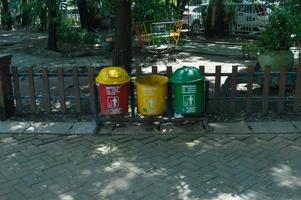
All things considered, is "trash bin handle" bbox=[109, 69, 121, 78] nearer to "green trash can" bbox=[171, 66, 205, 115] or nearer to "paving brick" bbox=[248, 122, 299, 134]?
"green trash can" bbox=[171, 66, 205, 115]

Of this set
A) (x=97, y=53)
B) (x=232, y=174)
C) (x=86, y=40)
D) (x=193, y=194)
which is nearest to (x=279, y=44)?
(x=232, y=174)

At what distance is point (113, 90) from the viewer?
577cm

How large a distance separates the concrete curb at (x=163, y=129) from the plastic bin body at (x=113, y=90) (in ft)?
1.13

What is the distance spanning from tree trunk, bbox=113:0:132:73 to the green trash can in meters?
1.66

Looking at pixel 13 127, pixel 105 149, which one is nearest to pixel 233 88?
pixel 105 149

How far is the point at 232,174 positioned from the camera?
15.2 feet

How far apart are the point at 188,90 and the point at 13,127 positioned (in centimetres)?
265

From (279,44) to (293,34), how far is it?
0.36 m

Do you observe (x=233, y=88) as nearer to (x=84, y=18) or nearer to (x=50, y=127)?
(x=50, y=127)

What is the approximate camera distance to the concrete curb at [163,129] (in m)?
5.87

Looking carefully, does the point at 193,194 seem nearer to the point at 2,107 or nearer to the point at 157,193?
the point at 157,193

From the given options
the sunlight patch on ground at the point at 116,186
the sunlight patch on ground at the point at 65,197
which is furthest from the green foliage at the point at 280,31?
the sunlight patch on ground at the point at 65,197

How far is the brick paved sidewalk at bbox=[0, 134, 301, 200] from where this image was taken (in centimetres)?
429

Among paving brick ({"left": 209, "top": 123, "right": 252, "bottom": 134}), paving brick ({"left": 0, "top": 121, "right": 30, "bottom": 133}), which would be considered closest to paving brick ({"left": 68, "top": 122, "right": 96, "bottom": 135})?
paving brick ({"left": 0, "top": 121, "right": 30, "bottom": 133})
